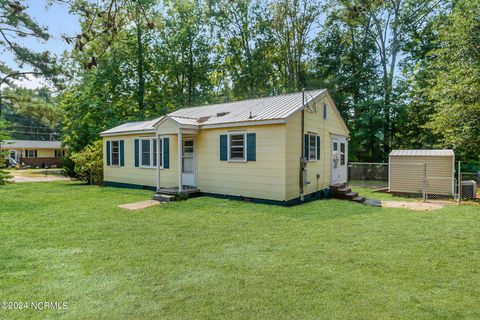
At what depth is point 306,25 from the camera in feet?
75.8

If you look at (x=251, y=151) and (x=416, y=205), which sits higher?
(x=251, y=151)

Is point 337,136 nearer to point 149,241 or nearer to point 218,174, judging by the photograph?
point 218,174

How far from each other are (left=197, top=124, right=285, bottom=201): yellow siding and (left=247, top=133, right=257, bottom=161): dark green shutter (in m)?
0.10

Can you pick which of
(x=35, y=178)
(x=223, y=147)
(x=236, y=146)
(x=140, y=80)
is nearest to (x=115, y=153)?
(x=223, y=147)

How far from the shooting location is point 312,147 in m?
10.2

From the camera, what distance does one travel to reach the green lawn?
9.50ft

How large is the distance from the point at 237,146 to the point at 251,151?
61 cm

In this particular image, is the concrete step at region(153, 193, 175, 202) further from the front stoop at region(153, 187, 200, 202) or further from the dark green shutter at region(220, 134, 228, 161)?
the dark green shutter at region(220, 134, 228, 161)

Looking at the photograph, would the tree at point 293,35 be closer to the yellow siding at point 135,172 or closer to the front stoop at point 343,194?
the front stoop at point 343,194

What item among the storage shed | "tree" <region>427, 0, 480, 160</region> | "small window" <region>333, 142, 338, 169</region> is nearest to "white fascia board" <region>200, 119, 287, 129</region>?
"small window" <region>333, 142, 338, 169</region>

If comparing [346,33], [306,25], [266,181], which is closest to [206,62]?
[306,25]

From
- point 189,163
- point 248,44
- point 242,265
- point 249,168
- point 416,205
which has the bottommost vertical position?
point 416,205

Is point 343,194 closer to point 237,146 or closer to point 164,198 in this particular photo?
point 237,146

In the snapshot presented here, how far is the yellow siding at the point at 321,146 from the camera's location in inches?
344
